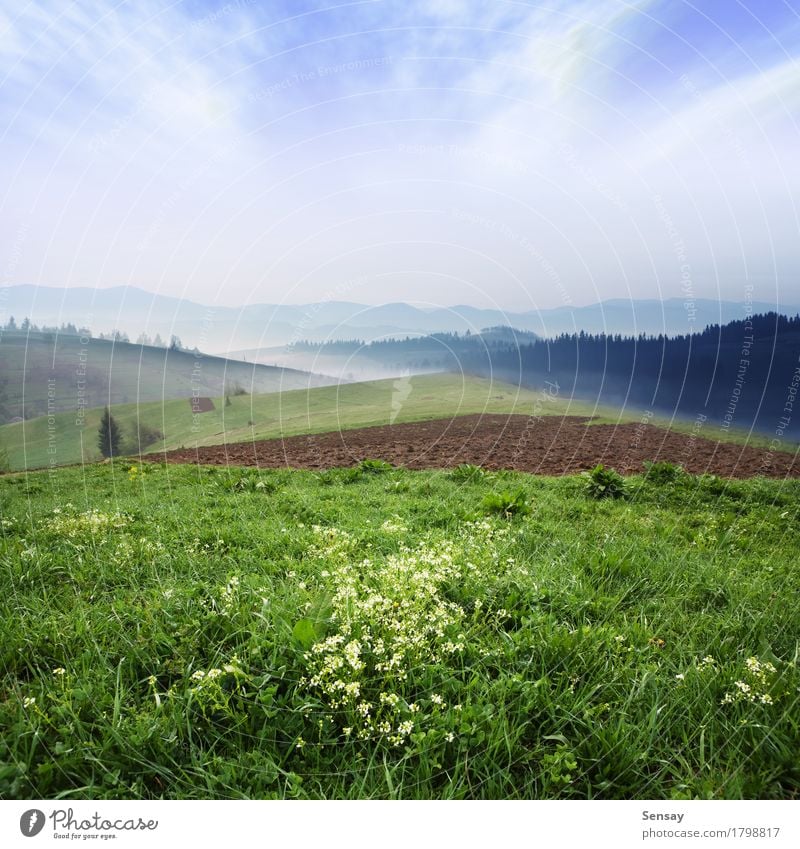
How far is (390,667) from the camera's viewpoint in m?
2.76

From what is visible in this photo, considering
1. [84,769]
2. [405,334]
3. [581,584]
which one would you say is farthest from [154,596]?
[405,334]

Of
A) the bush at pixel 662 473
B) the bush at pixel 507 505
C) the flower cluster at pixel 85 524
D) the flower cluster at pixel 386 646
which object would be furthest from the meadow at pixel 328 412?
the flower cluster at pixel 386 646

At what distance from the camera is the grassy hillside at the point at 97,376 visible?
720cm

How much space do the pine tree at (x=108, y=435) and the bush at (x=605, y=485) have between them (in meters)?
9.47

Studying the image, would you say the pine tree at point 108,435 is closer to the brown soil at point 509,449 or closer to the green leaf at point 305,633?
the brown soil at point 509,449

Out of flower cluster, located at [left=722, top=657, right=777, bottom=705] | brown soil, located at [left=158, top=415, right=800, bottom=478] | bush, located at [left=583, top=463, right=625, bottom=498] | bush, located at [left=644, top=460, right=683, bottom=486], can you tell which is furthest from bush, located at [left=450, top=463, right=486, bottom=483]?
flower cluster, located at [left=722, top=657, right=777, bottom=705]

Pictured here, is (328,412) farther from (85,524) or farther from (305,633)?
(305,633)

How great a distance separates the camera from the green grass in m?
2.47

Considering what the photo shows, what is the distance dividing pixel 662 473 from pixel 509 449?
327 cm
